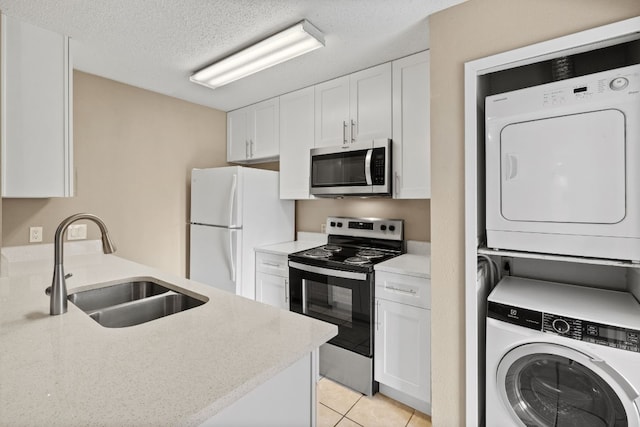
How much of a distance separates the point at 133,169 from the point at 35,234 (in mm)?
867

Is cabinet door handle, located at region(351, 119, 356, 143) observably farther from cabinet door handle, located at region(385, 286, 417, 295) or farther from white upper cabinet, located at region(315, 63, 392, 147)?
cabinet door handle, located at region(385, 286, 417, 295)

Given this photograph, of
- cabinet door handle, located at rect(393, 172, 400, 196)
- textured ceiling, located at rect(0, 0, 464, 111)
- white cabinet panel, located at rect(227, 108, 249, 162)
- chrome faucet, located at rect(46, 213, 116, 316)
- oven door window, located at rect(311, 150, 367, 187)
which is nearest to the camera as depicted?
chrome faucet, located at rect(46, 213, 116, 316)

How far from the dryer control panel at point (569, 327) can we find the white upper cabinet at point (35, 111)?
2657 millimetres

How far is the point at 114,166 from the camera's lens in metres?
2.71

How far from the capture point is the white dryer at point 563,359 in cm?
120

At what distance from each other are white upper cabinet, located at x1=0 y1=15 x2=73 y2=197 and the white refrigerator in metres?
1.07

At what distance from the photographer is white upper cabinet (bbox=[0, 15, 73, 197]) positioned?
1.80 meters

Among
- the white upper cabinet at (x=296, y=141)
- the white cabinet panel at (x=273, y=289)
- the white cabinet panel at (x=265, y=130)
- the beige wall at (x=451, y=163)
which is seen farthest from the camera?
the white cabinet panel at (x=265, y=130)

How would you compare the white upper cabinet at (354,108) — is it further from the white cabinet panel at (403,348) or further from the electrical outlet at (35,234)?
the electrical outlet at (35,234)

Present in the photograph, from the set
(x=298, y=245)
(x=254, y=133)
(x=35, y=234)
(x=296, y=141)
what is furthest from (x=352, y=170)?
(x=35, y=234)

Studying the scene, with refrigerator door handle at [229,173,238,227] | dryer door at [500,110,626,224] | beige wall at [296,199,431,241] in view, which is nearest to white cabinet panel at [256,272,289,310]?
refrigerator door handle at [229,173,238,227]

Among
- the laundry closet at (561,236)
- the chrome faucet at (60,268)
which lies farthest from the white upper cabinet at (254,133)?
the chrome faucet at (60,268)

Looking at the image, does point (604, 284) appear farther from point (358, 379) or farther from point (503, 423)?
point (358, 379)

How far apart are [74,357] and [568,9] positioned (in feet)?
7.38
